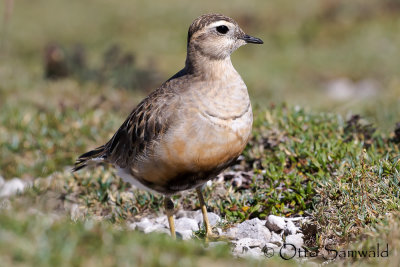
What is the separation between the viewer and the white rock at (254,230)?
5473 mm

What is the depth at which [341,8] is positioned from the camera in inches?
687

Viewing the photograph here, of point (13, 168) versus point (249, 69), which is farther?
point (249, 69)

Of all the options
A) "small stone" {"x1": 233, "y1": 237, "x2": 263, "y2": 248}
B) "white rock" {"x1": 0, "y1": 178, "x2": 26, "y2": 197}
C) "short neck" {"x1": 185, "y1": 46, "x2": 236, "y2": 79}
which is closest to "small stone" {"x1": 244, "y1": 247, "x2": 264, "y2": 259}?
"small stone" {"x1": 233, "y1": 237, "x2": 263, "y2": 248}

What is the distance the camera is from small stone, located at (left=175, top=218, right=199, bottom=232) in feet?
19.7

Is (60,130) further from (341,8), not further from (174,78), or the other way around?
(341,8)

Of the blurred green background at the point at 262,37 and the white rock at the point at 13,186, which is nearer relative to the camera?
the white rock at the point at 13,186

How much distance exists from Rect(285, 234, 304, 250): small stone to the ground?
112 mm

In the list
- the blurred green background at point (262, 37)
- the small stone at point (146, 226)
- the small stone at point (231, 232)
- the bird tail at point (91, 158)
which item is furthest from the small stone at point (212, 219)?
the blurred green background at point (262, 37)

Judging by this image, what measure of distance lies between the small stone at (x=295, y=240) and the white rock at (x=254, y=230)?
22cm

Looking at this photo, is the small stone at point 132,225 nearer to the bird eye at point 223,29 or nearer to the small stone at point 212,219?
the small stone at point 212,219

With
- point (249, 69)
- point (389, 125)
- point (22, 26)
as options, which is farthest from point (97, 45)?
point (389, 125)

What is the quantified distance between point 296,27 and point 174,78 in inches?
483

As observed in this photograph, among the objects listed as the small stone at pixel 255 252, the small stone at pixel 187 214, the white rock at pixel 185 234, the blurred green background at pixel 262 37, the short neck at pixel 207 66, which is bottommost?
the small stone at pixel 255 252

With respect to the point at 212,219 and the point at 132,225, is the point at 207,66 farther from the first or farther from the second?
the point at 132,225
